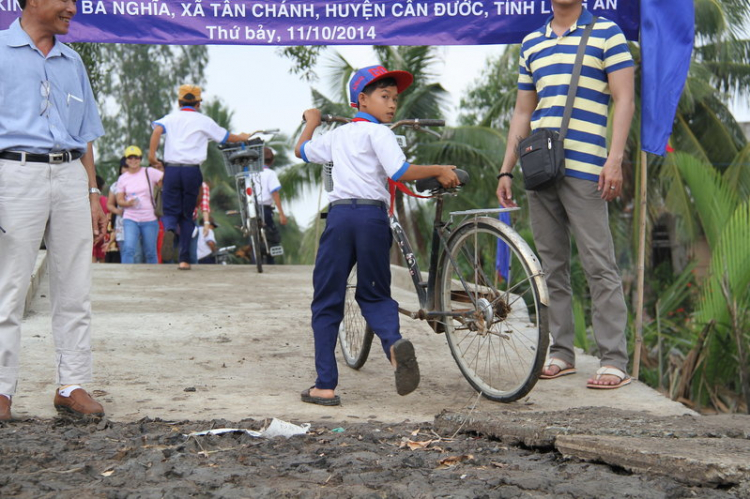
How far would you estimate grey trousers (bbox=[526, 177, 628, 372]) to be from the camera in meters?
5.29

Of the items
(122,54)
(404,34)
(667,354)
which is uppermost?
(122,54)

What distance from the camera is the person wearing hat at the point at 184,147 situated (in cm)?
995

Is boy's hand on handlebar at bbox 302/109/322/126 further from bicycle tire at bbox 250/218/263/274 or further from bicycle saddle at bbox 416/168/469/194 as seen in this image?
bicycle tire at bbox 250/218/263/274

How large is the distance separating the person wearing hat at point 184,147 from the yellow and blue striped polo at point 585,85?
197 inches

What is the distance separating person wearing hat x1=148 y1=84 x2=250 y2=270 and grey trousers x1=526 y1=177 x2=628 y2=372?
491 cm

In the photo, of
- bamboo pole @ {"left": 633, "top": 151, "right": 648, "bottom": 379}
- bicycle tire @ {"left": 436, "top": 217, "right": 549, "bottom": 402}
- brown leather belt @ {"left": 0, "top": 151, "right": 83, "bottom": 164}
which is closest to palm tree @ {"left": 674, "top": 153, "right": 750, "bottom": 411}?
bamboo pole @ {"left": 633, "top": 151, "right": 648, "bottom": 379}

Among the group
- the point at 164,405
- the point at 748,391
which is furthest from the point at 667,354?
the point at 164,405

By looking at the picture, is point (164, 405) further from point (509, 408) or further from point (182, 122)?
point (182, 122)

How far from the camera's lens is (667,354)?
9875 millimetres

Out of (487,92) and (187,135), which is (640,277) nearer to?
(187,135)

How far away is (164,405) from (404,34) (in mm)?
3047

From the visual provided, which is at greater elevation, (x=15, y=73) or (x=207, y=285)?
(x=15, y=73)

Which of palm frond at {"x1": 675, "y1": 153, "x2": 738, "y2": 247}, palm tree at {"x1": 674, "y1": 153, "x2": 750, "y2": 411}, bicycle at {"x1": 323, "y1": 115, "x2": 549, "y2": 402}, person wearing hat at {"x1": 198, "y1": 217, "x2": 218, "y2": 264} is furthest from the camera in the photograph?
person wearing hat at {"x1": 198, "y1": 217, "x2": 218, "y2": 264}

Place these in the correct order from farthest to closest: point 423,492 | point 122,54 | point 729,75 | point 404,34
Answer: point 122,54 → point 729,75 → point 404,34 → point 423,492
